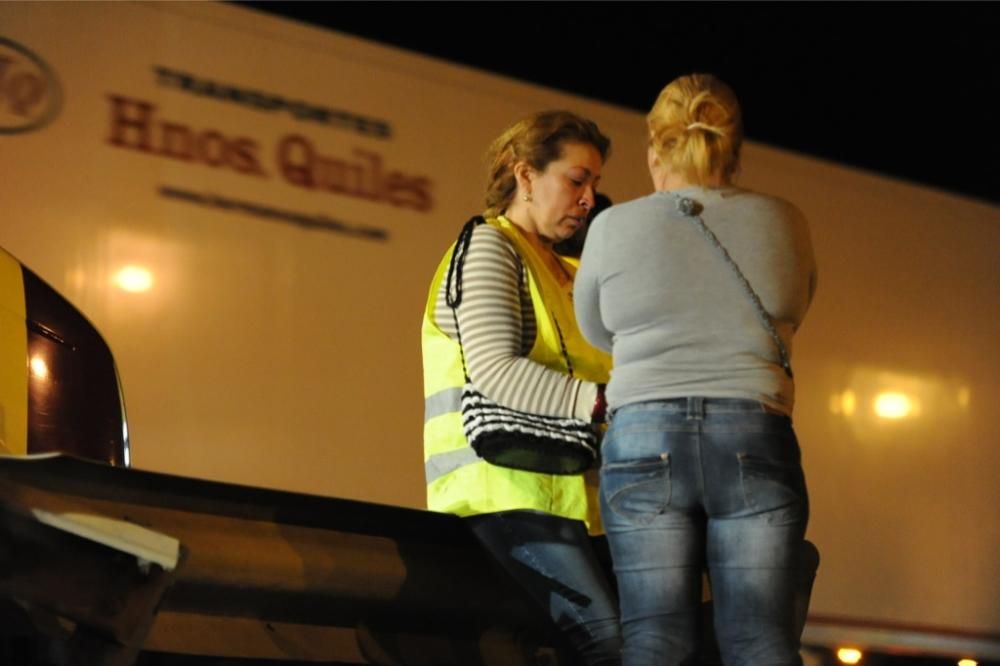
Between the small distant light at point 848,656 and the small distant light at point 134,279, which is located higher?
the small distant light at point 134,279

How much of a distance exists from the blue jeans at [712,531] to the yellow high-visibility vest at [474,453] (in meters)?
0.37

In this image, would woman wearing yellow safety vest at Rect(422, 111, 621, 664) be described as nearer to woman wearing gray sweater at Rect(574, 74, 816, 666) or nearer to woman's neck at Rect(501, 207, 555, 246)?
woman's neck at Rect(501, 207, 555, 246)

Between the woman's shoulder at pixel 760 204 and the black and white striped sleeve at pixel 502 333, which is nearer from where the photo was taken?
the woman's shoulder at pixel 760 204

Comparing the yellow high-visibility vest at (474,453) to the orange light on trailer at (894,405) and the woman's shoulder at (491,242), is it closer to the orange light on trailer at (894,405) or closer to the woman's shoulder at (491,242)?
the woman's shoulder at (491,242)

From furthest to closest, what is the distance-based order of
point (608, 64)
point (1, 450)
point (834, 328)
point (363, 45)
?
point (608, 64), point (834, 328), point (363, 45), point (1, 450)

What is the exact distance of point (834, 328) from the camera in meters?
5.28

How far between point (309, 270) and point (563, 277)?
139 centimetres

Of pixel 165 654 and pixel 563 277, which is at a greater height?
pixel 563 277

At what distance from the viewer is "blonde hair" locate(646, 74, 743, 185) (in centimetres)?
232

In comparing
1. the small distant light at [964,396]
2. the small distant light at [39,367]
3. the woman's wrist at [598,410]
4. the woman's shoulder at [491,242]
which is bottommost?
the woman's wrist at [598,410]

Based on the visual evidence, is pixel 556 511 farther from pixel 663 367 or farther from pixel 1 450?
pixel 1 450

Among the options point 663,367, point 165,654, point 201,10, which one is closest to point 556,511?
point 663,367

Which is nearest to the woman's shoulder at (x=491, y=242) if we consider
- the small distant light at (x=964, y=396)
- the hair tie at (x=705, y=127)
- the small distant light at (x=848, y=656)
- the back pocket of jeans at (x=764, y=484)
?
the hair tie at (x=705, y=127)

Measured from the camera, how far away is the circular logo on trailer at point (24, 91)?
Result: 358cm
